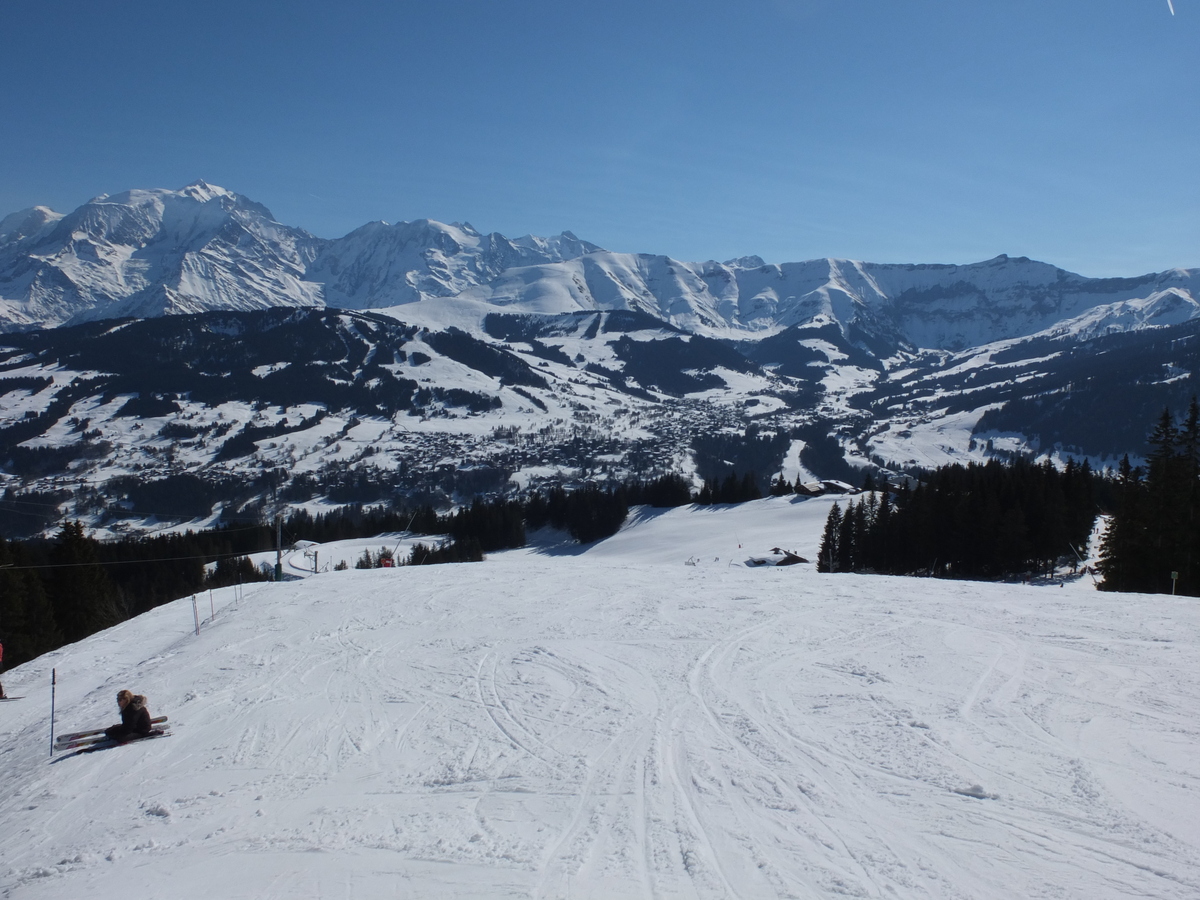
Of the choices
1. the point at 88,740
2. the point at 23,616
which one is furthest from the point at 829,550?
the point at 88,740

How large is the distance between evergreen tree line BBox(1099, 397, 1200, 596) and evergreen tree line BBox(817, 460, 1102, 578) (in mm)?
7207

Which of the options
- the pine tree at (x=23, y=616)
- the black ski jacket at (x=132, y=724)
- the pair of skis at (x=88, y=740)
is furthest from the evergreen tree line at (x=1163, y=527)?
the pine tree at (x=23, y=616)

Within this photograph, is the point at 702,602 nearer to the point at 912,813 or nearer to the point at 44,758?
the point at 912,813

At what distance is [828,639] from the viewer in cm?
1505

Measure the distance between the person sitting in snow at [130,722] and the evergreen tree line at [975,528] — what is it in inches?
1701

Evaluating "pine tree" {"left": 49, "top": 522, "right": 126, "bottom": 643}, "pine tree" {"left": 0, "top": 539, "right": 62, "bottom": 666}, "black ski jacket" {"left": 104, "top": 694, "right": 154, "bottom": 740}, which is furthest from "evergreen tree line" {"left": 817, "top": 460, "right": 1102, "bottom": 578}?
"pine tree" {"left": 0, "top": 539, "right": 62, "bottom": 666}

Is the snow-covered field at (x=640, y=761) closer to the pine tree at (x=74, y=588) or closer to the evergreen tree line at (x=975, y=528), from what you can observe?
the pine tree at (x=74, y=588)

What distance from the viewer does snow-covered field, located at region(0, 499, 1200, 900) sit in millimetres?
6742

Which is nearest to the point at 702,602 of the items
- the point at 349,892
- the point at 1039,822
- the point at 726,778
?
the point at 726,778

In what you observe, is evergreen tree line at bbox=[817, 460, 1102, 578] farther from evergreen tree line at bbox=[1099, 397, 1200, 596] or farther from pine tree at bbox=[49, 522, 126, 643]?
pine tree at bbox=[49, 522, 126, 643]

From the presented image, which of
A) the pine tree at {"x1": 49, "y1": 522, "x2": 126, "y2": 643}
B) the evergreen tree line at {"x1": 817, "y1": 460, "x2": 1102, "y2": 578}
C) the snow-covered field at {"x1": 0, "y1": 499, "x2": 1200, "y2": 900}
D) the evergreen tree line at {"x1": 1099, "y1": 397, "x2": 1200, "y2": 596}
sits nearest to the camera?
the snow-covered field at {"x1": 0, "y1": 499, "x2": 1200, "y2": 900}

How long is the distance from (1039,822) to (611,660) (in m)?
8.01

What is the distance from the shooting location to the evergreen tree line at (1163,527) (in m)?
30.7

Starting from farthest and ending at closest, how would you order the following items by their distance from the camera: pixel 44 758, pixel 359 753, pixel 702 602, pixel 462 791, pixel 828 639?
pixel 702 602 → pixel 828 639 → pixel 44 758 → pixel 359 753 → pixel 462 791
